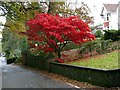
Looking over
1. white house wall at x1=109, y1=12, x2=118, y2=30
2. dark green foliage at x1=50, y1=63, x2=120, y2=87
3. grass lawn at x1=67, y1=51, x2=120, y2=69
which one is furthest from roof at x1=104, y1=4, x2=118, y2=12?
dark green foliage at x1=50, y1=63, x2=120, y2=87

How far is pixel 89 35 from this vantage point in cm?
1897

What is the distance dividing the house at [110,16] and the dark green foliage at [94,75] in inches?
1202

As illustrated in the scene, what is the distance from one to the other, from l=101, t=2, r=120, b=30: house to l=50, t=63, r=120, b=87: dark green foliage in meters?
30.5

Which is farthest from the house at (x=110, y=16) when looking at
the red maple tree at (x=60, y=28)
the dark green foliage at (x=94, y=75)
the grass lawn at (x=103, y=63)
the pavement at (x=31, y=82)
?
the dark green foliage at (x=94, y=75)

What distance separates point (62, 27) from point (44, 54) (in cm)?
455

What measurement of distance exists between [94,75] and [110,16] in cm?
3723

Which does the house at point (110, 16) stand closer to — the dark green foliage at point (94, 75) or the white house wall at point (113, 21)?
the white house wall at point (113, 21)

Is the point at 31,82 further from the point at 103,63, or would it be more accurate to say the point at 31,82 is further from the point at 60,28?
the point at 60,28

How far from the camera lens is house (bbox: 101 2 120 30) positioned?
150 ft

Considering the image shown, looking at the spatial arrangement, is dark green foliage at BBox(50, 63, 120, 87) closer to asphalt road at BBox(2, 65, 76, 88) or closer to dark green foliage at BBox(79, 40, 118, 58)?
asphalt road at BBox(2, 65, 76, 88)

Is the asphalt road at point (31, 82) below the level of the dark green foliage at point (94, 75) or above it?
below

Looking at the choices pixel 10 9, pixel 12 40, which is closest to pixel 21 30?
pixel 10 9

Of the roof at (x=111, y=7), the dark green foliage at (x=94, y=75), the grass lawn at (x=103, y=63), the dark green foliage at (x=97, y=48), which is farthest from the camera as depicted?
the roof at (x=111, y=7)

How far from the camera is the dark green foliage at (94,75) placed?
1070 centimetres
